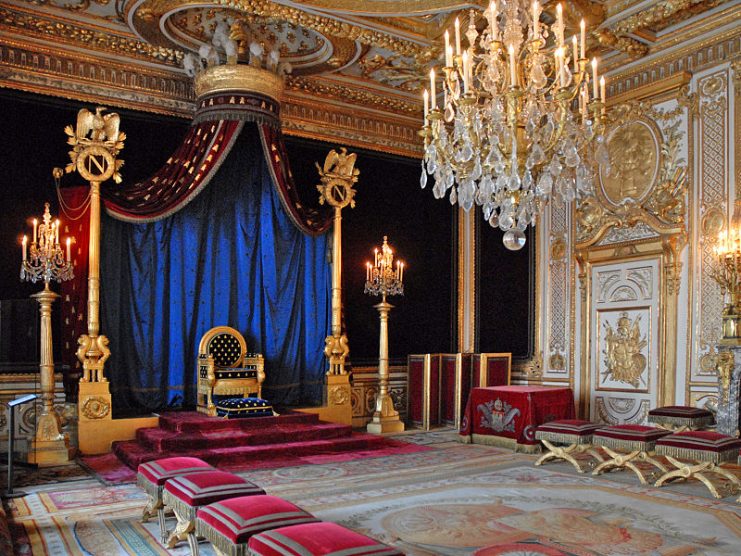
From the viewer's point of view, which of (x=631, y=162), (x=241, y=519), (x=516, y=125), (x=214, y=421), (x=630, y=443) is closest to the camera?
(x=241, y=519)

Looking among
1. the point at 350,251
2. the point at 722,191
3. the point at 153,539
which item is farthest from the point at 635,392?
the point at 153,539

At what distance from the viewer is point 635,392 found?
7625mm

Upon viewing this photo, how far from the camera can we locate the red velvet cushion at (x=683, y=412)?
6352 millimetres

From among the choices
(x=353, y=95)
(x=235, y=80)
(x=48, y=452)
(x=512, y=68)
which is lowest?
(x=48, y=452)

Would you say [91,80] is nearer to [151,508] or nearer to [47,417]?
[47,417]

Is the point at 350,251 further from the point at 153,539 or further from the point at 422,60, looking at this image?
the point at 153,539

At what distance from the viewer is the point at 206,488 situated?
3609 mm

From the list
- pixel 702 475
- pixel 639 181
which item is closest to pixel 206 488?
pixel 702 475

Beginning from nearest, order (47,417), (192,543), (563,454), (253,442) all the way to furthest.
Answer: (192,543), (563,454), (47,417), (253,442)

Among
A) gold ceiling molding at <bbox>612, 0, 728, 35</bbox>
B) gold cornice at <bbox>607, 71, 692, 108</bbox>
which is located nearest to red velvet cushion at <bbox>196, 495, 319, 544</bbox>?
gold ceiling molding at <bbox>612, 0, 728, 35</bbox>

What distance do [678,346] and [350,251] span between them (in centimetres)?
394

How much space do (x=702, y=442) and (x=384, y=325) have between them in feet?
13.1

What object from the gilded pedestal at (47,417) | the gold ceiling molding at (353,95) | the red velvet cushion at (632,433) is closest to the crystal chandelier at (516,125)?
the red velvet cushion at (632,433)

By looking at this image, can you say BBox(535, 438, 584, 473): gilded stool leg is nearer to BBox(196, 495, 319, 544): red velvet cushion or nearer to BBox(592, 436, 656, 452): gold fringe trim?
BBox(592, 436, 656, 452): gold fringe trim
